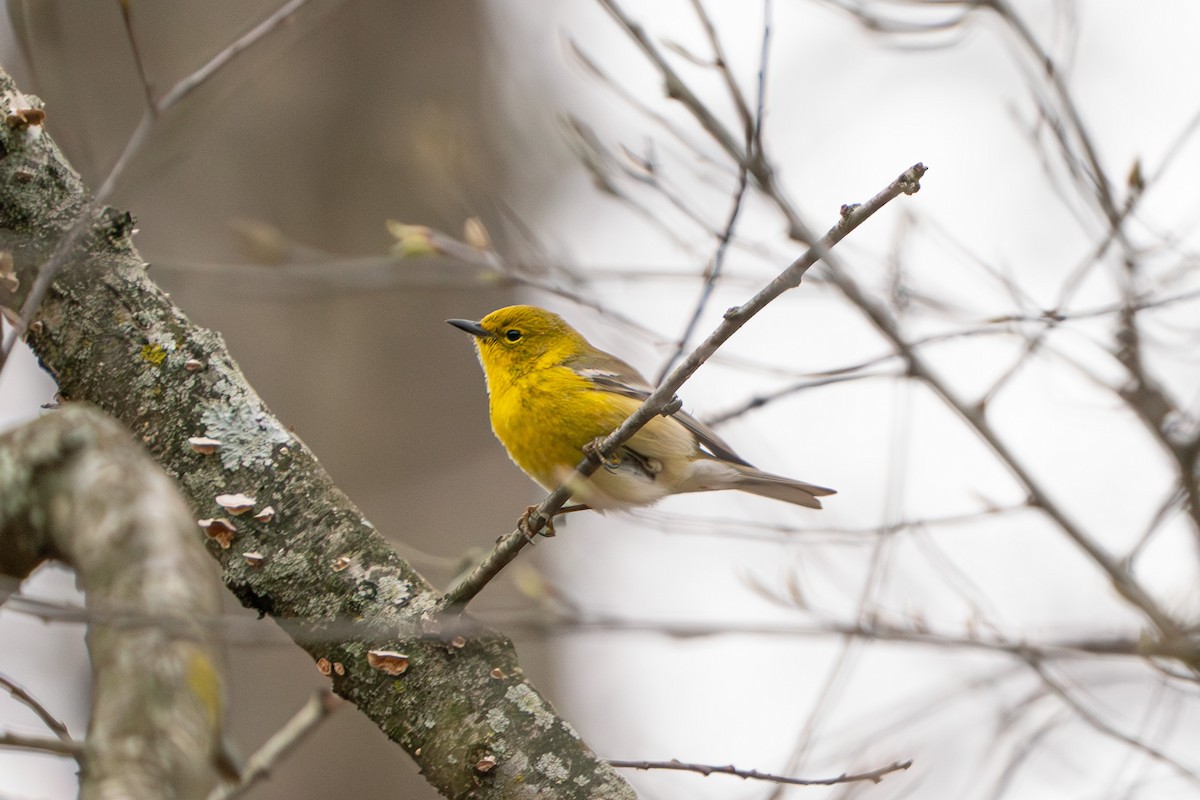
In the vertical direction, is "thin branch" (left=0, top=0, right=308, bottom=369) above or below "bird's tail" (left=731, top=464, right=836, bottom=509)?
above

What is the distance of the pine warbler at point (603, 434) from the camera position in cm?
341

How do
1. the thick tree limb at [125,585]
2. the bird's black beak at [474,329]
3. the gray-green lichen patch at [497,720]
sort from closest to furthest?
the thick tree limb at [125,585], the gray-green lichen patch at [497,720], the bird's black beak at [474,329]

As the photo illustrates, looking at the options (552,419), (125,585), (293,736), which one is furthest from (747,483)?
(125,585)

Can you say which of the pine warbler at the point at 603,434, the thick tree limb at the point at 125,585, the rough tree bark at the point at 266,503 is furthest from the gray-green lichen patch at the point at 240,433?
the pine warbler at the point at 603,434

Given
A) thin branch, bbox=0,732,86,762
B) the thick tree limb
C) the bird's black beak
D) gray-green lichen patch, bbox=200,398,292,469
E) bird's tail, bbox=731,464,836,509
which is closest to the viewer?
the thick tree limb

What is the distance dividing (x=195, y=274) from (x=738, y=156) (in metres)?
1.74

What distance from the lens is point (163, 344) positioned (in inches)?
80.6

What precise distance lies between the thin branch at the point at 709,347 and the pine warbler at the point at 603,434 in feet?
3.93

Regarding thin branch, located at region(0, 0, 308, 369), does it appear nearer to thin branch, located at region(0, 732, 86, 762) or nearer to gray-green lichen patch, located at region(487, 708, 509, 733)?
thin branch, located at region(0, 732, 86, 762)

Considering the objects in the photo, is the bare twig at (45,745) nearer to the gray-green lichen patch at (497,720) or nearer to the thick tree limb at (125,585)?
the thick tree limb at (125,585)

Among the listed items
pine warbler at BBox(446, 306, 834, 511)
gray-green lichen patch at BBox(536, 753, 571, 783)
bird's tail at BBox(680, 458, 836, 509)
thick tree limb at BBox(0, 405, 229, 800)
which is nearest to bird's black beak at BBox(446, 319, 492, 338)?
pine warbler at BBox(446, 306, 834, 511)

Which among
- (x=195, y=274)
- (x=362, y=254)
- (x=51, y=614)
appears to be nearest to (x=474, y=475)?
(x=362, y=254)

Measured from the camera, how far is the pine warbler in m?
3.41

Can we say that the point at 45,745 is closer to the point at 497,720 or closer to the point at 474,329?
the point at 497,720
